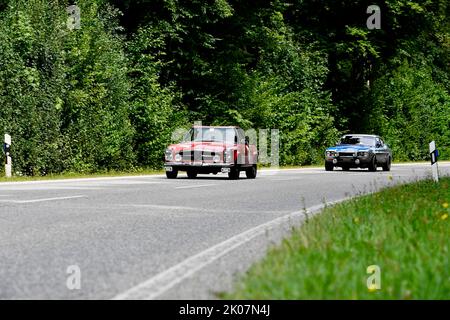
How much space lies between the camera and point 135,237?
→ 9.84 metres

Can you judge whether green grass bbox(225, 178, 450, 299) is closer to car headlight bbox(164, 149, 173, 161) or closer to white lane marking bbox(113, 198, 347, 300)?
white lane marking bbox(113, 198, 347, 300)

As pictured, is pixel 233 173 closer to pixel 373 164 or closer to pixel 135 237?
pixel 373 164

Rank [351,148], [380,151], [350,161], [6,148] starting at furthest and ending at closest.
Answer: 1. [380,151]
2. [351,148]
3. [350,161]
4. [6,148]

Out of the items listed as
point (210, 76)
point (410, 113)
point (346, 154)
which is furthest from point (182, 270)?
point (410, 113)

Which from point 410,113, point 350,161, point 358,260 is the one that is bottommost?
point 358,260

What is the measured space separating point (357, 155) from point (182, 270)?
25.9 metres

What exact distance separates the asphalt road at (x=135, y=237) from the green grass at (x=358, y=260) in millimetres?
454

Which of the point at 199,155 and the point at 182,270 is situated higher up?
the point at 199,155

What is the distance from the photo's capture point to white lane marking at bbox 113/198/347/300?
6.33m

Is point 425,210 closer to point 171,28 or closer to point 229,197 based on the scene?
point 229,197

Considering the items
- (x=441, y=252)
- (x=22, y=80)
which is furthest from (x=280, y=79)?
(x=441, y=252)

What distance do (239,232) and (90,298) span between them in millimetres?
4438

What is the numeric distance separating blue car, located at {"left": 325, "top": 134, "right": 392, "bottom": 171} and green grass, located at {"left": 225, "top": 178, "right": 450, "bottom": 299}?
2212 centimetres

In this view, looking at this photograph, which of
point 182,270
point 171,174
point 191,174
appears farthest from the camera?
point 191,174
